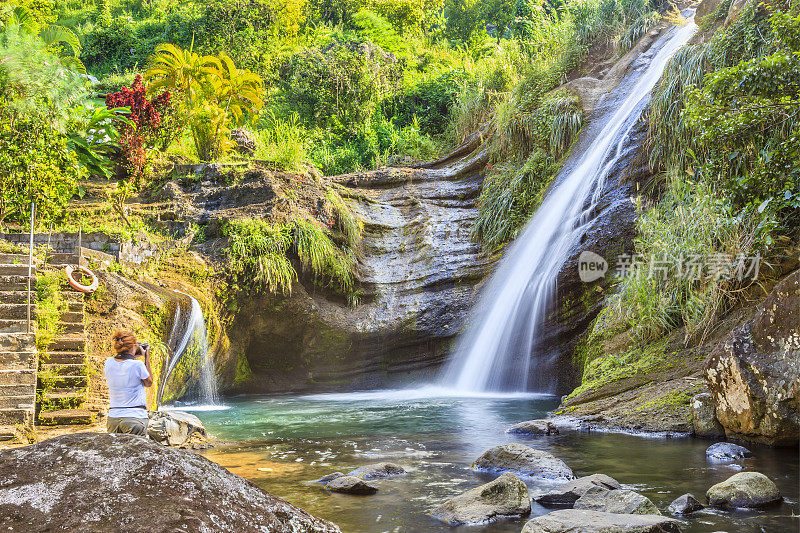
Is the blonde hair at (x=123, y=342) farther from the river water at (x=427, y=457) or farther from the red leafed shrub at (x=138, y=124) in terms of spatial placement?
the red leafed shrub at (x=138, y=124)

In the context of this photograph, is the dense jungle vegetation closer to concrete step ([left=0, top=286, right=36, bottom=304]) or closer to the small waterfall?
the small waterfall

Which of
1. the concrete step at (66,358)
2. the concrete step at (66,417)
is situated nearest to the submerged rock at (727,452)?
the concrete step at (66,417)

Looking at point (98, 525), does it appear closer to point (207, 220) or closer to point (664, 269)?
point (664, 269)

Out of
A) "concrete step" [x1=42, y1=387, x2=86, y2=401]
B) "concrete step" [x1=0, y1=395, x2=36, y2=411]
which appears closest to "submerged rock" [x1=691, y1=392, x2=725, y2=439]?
"concrete step" [x1=42, y1=387, x2=86, y2=401]

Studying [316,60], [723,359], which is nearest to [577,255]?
[723,359]

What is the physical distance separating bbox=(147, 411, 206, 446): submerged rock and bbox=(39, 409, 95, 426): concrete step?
2.25ft

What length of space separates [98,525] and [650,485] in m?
3.99

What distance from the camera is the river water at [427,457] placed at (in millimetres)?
4070

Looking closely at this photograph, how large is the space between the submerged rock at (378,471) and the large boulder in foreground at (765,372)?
3.27 metres

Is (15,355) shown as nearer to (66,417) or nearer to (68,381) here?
(68,381)

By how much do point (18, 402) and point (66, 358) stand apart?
92cm

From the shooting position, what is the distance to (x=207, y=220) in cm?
1170

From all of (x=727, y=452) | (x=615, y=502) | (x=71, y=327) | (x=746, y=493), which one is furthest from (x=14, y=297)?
(x=727, y=452)

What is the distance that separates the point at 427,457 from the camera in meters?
5.96
